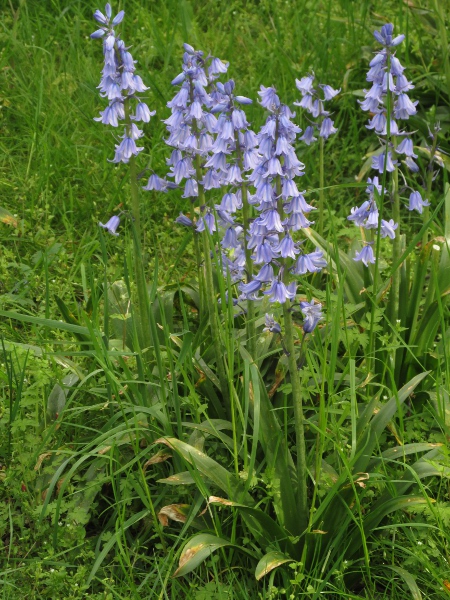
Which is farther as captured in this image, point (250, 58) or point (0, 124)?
point (250, 58)

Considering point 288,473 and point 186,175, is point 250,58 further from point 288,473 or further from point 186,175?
point 288,473

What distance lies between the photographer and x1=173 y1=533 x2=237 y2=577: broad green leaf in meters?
2.60

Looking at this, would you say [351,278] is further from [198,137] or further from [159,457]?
[159,457]

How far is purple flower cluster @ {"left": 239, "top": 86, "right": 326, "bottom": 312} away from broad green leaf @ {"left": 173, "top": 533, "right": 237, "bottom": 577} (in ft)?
2.86

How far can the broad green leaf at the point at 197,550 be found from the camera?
2.60m

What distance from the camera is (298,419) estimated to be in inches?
105

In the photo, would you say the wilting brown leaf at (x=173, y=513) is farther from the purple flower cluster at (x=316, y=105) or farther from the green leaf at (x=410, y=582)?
the purple flower cluster at (x=316, y=105)

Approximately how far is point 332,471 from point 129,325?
112 centimetres

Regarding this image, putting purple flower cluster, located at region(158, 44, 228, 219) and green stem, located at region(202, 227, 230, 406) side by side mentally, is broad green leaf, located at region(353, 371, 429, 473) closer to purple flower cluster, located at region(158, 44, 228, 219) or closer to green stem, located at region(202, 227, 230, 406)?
green stem, located at region(202, 227, 230, 406)

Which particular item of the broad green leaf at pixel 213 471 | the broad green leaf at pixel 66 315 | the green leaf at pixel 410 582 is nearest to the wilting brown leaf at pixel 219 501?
the broad green leaf at pixel 213 471

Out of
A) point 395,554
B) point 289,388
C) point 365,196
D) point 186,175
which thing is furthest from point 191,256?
point 395,554

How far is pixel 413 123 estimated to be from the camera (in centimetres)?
526

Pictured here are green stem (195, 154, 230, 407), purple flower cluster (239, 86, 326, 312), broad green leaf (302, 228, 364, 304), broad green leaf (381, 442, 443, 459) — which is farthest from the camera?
broad green leaf (302, 228, 364, 304)

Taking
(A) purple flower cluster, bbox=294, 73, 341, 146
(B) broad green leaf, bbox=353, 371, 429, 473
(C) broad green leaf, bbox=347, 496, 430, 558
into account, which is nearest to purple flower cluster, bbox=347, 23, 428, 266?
(A) purple flower cluster, bbox=294, 73, 341, 146
